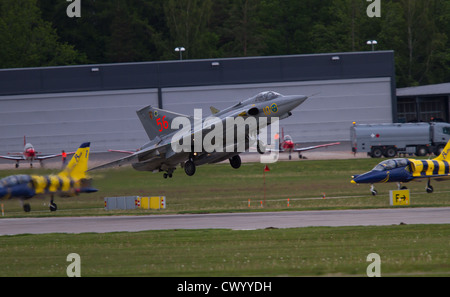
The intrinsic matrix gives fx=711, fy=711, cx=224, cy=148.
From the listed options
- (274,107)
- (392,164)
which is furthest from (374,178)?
(274,107)

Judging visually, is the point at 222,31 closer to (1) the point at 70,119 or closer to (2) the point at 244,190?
(1) the point at 70,119

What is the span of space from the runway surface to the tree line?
60824 mm

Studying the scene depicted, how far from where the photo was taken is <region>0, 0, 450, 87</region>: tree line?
3999 inches

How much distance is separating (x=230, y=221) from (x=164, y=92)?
37593 millimetres

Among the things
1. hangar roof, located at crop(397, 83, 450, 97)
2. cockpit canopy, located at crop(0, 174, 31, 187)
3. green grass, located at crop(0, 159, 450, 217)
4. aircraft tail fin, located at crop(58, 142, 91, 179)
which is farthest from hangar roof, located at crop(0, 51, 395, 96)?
cockpit canopy, located at crop(0, 174, 31, 187)

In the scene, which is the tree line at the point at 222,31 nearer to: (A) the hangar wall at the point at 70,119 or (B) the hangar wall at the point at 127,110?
(A) the hangar wall at the point at 70,119

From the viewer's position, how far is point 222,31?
369 feet

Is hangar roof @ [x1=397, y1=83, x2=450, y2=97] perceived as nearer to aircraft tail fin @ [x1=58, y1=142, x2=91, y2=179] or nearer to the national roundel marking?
aircraft tail fin @ [x1=58, y1=142, x2=91, y2=179]

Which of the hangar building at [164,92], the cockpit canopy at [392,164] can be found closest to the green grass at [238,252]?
the cockpit canopy at [392,164]

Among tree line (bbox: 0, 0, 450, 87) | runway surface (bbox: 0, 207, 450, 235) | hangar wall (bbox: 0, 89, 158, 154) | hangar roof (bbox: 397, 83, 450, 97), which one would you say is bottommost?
runway surface (bbox: 0, 207, 450, 235)

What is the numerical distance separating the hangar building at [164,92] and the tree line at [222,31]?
26138mm

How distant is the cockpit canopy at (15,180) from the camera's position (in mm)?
38344
